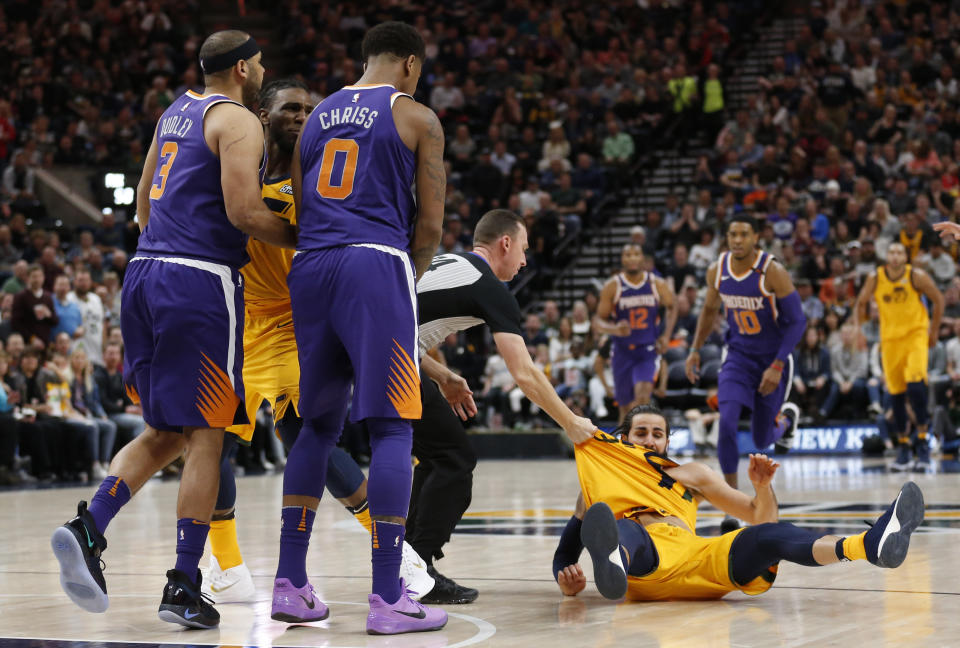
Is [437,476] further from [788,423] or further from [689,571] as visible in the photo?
[788,423]

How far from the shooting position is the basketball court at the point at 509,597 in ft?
13.4

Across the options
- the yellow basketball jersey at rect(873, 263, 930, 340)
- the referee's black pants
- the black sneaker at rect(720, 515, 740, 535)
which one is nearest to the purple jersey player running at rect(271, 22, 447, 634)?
the referee's black pants

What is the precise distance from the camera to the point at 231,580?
5.13m

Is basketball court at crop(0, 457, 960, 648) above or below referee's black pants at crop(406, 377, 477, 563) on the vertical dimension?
below

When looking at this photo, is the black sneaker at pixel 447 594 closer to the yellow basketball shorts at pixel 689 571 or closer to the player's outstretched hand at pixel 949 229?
the yellow basketball shorts at pixel 689 571

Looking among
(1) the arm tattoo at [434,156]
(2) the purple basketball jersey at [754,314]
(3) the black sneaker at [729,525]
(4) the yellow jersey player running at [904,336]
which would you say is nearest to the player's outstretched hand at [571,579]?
(1) the arm tattoo at [434,156]

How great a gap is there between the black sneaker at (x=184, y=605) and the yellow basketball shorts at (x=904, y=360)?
9.49 m

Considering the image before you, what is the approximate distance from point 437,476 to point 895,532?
1.79 metres

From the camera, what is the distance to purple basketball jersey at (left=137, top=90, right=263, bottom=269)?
453 cm

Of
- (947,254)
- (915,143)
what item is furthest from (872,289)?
(915,143)

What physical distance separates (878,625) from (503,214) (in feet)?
7.25

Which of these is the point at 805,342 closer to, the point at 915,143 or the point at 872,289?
the point at 872,289

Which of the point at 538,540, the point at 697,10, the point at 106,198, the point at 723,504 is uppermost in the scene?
the point at 697,10

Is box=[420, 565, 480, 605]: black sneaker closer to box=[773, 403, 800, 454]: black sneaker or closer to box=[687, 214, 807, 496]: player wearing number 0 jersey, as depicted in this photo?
box=[687, 214, 807, 496]: player wearing number 0 jersey
